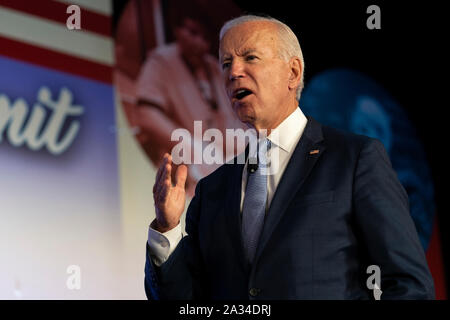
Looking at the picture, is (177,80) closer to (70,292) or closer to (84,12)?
(84,12)

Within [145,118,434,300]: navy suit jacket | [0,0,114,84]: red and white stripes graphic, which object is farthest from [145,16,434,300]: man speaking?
[0,0,114,84]: red and white stripes graphic

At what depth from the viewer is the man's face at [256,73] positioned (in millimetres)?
1698

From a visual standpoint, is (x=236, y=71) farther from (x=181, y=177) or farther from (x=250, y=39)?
(x=181, y=177)

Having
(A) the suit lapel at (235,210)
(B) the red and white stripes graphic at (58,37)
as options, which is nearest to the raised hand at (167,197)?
(A) the suit lapel at (235,210)

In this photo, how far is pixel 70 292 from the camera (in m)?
2.85

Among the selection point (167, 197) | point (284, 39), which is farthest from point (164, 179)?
point (284, 39)

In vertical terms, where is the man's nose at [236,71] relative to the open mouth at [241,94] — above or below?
above

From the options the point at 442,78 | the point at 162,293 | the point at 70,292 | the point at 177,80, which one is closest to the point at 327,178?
the point at 162,293

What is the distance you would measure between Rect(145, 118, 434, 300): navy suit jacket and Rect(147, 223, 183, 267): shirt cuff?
0.6 inches

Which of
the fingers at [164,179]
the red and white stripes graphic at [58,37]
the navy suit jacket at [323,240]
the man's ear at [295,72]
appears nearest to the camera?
the navy suit jacket at [323,240]

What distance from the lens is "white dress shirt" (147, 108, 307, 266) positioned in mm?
1665

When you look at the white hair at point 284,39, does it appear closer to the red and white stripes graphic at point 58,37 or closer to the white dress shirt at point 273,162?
the white dress shirt at point 273,162
